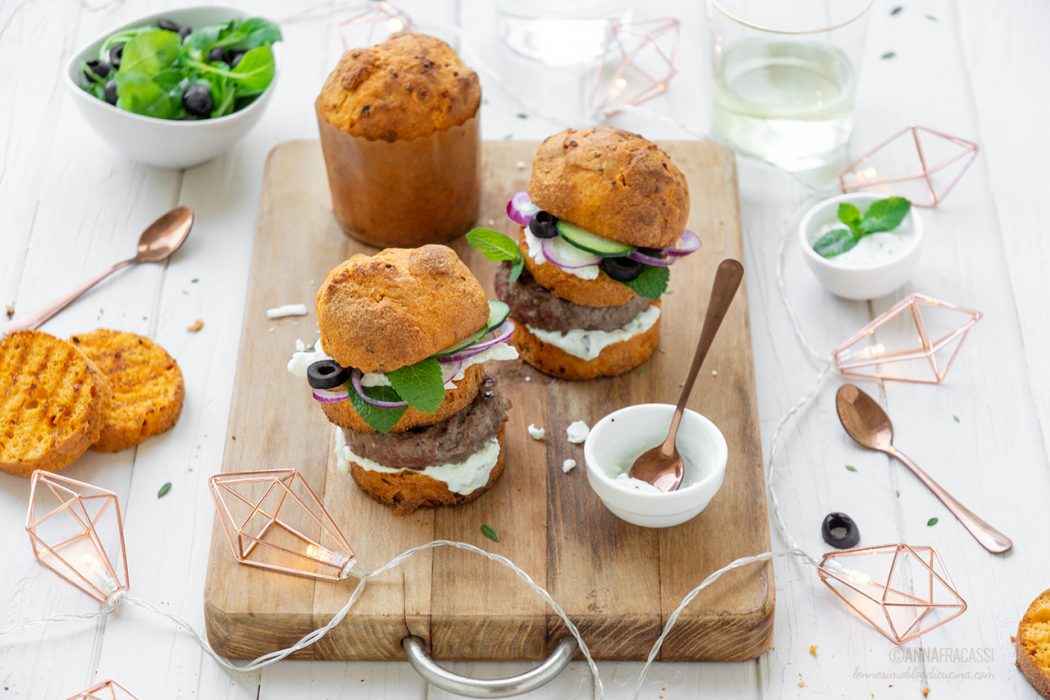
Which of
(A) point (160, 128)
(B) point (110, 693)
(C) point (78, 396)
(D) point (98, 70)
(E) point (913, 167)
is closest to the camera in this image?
(B) point (110, 693)

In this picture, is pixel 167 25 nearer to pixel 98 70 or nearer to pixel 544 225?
pixel 98 70

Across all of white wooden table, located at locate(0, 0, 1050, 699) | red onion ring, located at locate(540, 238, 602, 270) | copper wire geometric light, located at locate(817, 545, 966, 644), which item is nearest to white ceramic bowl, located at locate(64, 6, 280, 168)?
white wooden table, located at locate(0, 0, 1050, 699)

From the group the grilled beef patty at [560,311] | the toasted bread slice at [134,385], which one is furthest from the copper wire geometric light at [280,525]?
the grilled beef patty at [560,311]

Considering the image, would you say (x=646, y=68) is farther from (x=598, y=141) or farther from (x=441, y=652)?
(x=441, y=652)

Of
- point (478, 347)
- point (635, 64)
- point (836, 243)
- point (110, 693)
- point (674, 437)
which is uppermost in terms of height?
point (478, 347)

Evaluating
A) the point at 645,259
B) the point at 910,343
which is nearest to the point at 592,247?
the point at 645,259

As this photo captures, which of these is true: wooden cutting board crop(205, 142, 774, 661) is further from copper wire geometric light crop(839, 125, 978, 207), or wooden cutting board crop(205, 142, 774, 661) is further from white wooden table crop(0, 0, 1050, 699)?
copper wire geometric light crop(839, 125, 978, 207)
